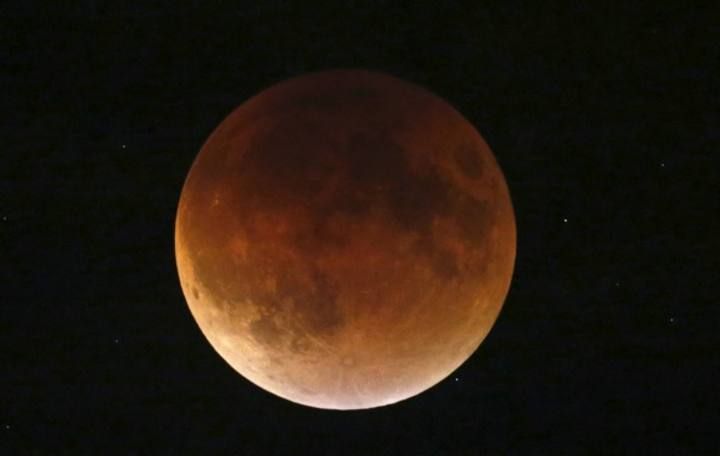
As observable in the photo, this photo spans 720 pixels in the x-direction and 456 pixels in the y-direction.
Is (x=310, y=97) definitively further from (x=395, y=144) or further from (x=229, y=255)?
(x=229, y=255)

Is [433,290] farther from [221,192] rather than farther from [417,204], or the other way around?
[221,192]

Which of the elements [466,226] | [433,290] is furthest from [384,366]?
[466,226]

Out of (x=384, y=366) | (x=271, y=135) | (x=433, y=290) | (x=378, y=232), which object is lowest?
(x=384, y=366)

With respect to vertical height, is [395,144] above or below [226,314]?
above

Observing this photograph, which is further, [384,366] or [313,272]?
[384,366]

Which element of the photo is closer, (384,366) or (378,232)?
(378,232)

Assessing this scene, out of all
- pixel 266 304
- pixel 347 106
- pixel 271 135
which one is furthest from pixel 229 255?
pixel 347 106
